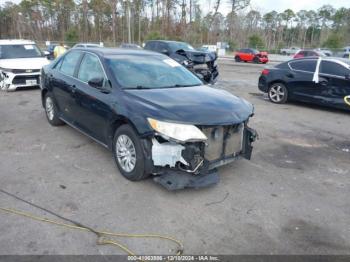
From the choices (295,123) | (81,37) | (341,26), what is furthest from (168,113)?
(341,26)

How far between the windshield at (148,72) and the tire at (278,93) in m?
5.27

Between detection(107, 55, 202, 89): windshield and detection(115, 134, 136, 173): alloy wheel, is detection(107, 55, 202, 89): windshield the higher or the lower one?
the higher one

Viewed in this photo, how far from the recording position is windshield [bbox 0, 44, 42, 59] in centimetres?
1112

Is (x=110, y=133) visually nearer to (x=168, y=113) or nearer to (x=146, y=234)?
(x=168, y=113)

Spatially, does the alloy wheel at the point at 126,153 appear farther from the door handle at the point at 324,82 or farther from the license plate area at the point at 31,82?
the license plate area at the point at 31,82

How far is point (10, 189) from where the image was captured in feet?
13.0

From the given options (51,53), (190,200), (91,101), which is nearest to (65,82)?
(91,101)

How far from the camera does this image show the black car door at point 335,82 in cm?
837

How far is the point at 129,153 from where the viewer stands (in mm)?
4113

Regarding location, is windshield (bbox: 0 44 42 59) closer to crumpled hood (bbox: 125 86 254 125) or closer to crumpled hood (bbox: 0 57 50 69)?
crumpled hood (bbox: 0 57 50 69)

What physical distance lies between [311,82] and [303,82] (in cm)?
25

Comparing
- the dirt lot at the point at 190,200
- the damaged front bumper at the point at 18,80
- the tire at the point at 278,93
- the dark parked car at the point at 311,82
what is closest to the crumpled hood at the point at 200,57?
the dark parked car at the point at 311,82

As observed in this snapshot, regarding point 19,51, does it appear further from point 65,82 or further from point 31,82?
point 65,82

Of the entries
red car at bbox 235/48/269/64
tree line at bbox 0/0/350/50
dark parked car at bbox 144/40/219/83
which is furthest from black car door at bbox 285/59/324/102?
tree line at bbox 0/0/350/50
